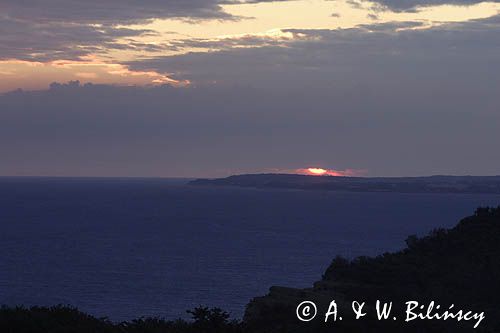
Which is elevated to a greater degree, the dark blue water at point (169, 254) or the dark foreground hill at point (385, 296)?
the dark foreground hill at point (385, 296)

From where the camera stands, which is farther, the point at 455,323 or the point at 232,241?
the point at 232,241

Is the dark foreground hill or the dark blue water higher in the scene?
the dark foreground hill

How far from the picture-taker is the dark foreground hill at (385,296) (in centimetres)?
2356

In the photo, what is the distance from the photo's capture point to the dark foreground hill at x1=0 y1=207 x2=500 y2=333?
23.6 m

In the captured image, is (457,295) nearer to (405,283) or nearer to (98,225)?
(405,283)

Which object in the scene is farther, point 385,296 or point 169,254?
point 169,254

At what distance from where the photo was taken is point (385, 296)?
40.7 metres

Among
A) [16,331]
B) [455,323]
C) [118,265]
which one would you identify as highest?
[16,331]

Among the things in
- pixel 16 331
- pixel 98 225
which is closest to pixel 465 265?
pixel 16 331

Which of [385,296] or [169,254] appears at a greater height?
[385,296]

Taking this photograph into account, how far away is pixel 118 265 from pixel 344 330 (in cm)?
7945

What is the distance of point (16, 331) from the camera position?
22250mm

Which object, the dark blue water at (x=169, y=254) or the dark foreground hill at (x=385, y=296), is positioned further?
the dark blue water at (x=169, y=254)

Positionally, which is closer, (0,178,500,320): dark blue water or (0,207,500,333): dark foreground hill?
(0,207,500,333): dark foreground hill
